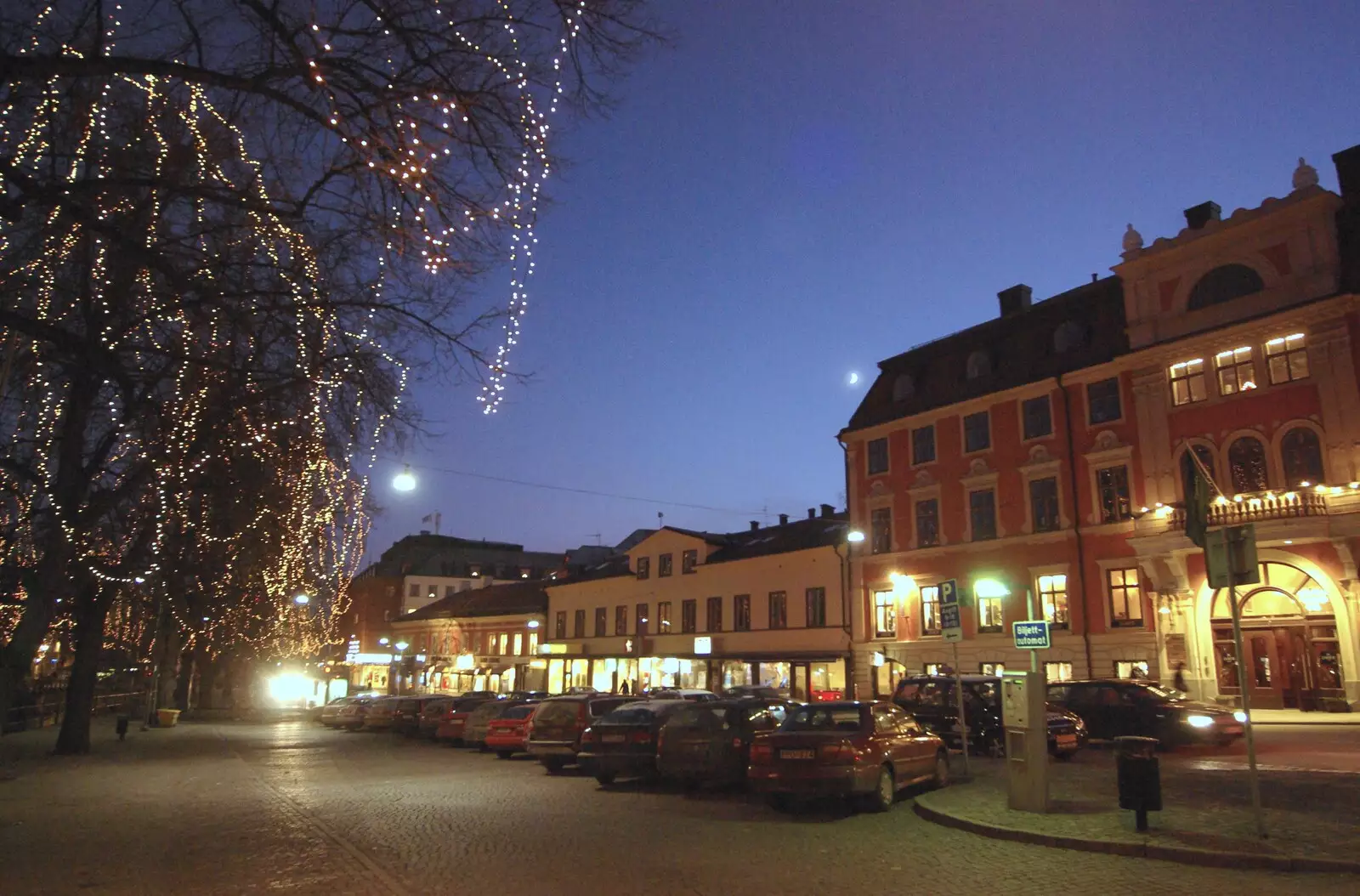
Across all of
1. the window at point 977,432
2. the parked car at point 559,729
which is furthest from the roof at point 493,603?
the parked car at point 559,729

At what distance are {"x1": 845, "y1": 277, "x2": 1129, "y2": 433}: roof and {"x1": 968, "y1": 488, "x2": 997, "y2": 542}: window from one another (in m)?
3.70

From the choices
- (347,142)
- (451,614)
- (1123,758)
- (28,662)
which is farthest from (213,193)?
(451,614)

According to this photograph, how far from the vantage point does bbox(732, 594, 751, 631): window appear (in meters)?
44.3

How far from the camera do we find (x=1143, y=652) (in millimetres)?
29203

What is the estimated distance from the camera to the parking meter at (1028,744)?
11844 millimetres

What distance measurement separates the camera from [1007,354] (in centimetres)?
3619

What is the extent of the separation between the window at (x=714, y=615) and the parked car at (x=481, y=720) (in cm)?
1983

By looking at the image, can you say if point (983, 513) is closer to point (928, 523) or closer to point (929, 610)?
point (928, 523)

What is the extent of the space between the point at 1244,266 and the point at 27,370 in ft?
101

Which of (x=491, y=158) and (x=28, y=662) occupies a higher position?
(x=491, y=158)

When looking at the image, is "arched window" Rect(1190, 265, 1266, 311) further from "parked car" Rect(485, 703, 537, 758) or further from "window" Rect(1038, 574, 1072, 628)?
"parked car" Rect(485, 703, 537, 758)

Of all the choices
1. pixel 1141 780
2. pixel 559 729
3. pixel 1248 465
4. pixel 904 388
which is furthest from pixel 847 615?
pixel 1141 780

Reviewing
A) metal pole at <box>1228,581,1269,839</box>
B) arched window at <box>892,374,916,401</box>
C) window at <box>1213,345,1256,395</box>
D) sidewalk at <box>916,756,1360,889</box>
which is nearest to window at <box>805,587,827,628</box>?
arched window at <box>892,374,916,401</box>

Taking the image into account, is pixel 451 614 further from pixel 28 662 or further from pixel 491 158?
pixel 491 158
